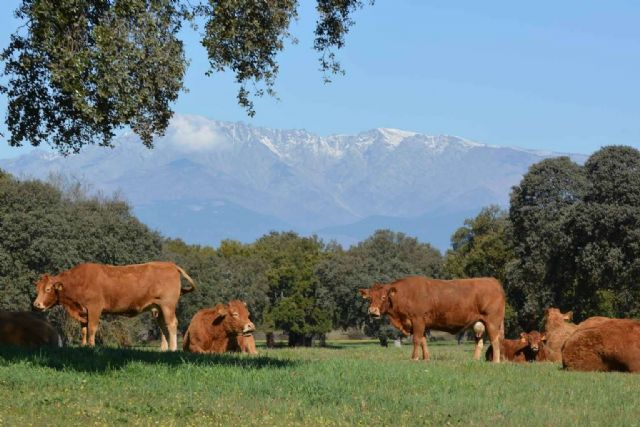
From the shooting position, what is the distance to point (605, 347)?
65.3 ft

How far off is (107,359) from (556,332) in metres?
13.2

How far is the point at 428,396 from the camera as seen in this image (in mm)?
14938

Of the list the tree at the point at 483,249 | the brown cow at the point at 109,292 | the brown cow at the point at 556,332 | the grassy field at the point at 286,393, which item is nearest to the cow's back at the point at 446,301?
the brown cow at the point at 556,332

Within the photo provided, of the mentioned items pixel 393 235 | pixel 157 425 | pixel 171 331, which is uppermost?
pixel 393 235

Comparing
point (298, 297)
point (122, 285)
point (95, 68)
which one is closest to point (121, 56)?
point (95, 68)

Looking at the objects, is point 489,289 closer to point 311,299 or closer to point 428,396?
point 428,396

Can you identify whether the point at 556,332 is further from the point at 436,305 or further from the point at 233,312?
the point at 233,312

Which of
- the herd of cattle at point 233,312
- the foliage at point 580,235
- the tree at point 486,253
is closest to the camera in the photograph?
the herd of cattle at point 233,312

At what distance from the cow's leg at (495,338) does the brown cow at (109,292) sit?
7.71 meters

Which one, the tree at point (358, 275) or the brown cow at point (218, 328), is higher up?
the tree at point (358, 275)

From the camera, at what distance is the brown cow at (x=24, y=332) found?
70.8 feet

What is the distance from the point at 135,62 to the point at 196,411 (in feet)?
21.5

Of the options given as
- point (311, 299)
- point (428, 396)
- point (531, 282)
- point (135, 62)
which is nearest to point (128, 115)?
point (135, 62)

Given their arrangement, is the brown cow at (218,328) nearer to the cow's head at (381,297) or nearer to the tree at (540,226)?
the cow's head at (381,297)
